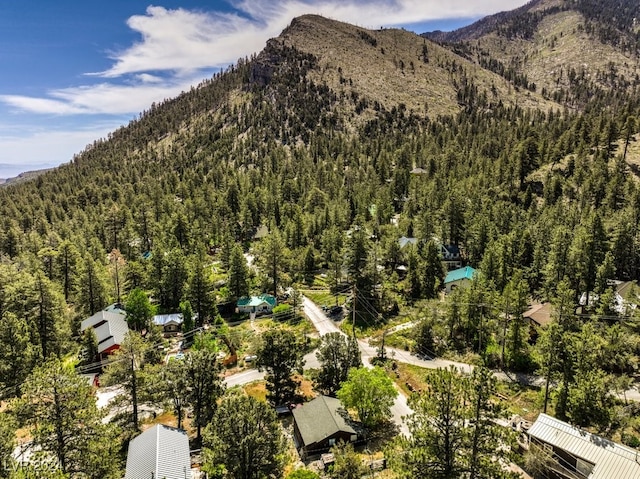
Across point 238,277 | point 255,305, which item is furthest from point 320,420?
point 238,277

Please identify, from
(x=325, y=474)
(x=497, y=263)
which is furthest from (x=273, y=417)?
(x=497, y=263)

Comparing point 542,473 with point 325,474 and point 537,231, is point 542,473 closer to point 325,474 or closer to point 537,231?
point 325,474

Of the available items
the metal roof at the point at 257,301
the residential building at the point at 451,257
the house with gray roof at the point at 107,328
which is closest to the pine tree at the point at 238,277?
the metal roof at the point at 257,301

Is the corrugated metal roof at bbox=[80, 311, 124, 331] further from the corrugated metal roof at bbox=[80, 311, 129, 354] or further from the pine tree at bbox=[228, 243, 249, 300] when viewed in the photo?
the pine tree at bbox=[228, 243, 249, 300]

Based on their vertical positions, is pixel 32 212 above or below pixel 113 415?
above

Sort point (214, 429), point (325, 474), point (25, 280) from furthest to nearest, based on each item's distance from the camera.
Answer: point (25, 280)
point (325, 474)
point (214, 429)

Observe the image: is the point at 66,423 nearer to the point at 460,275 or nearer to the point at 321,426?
the point at 321,426
